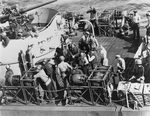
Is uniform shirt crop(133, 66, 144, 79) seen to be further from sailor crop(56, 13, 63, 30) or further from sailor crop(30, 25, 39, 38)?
sailor crop(56, 13, 63, 30)

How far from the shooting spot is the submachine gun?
47.4 ft

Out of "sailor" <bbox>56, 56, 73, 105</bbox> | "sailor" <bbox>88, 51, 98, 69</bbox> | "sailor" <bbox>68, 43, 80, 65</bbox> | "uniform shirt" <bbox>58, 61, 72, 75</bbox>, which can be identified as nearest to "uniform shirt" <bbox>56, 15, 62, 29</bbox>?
"sailor" <bbox>68, 43, 80, 65</bbox>

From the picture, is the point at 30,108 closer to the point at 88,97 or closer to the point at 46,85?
the point at 46,85

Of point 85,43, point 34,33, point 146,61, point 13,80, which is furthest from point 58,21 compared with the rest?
point 146,61

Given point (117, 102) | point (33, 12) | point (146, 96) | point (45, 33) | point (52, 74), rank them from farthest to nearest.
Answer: point (33, 12) → point (45, 33) → point (52, 74) → point (117, 102) → point (146, 96)

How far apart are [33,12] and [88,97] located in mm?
6963

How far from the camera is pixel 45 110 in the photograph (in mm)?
10820

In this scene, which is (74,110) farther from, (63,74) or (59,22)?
(59,22)

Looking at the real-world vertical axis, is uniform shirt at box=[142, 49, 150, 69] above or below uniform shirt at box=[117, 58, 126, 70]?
above

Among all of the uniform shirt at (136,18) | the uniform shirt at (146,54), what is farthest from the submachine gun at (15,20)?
the uniform shirt at (146,54)

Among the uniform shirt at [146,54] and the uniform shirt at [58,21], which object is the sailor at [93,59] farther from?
the uniform shirt at [58,21]

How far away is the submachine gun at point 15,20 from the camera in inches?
568

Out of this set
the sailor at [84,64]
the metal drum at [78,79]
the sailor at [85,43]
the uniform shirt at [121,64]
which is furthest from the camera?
the sailor at [85,43]

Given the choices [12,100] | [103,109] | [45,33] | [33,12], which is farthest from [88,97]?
[33,12]
